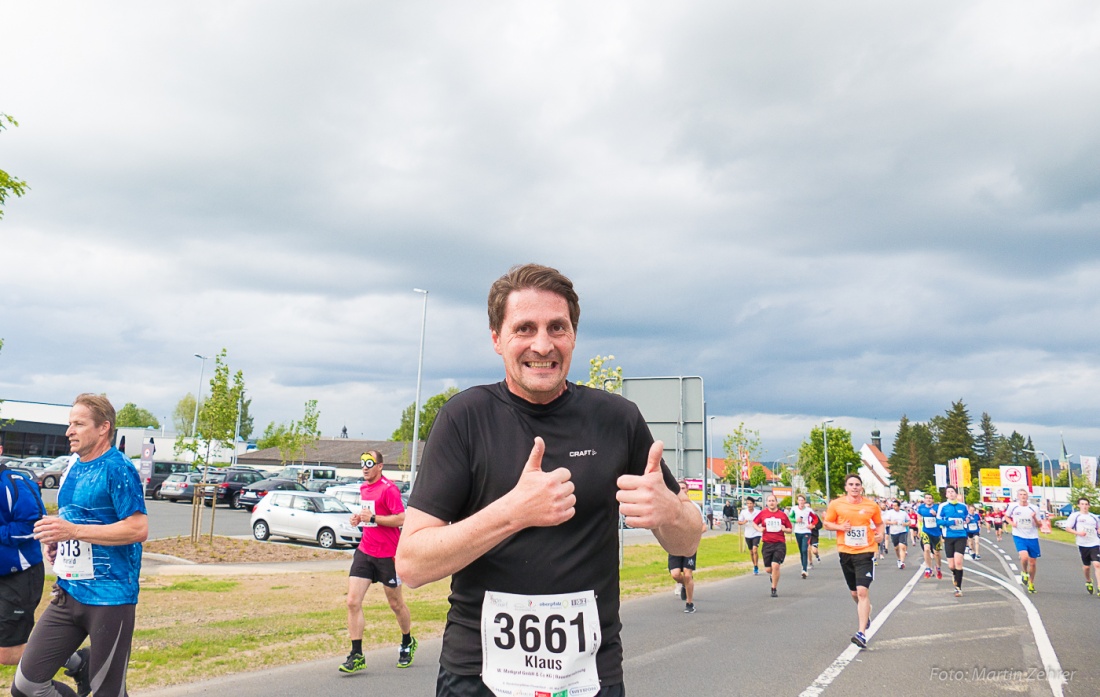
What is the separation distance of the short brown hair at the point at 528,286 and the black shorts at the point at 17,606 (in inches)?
188

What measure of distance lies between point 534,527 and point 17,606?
16.5 feet

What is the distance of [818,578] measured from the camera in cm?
1948

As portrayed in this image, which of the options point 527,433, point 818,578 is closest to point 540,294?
point 527,433

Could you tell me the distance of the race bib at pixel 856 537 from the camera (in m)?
10.2

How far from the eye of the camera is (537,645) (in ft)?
7.28

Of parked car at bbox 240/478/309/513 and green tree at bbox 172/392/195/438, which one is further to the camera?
green tree at bbox 172/392/195/438

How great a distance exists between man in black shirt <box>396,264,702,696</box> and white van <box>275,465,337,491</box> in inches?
1525

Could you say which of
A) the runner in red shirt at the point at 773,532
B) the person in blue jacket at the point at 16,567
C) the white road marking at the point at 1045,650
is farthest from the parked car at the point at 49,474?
the white road marking at the point at 1045,650

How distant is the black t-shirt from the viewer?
2.22m

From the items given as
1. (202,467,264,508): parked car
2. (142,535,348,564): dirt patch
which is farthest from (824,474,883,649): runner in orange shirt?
(202,467,264,508): parked car

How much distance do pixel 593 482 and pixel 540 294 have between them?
596 mm

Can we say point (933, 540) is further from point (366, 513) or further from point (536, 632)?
point (536, 632)

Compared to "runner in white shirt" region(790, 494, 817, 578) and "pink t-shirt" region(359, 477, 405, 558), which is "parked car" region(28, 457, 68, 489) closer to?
"runner in white shirt" region(790, 494, 817, 578)

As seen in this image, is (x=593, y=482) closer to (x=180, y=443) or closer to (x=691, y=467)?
(x=691, y=467)
